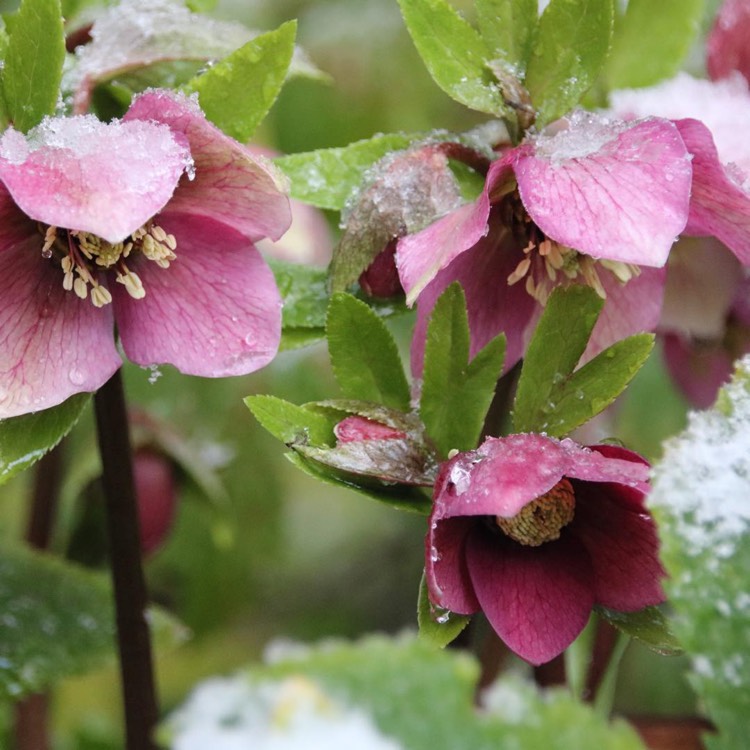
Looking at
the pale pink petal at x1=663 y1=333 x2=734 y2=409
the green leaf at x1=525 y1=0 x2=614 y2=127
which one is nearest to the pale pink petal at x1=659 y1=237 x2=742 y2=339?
the pale pink petal at x1=663 y1=333 x2=734 y2=409

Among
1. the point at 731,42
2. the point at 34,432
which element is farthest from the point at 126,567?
the point at 731,42

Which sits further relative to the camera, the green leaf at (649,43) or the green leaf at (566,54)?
the green leaf at (649,43)

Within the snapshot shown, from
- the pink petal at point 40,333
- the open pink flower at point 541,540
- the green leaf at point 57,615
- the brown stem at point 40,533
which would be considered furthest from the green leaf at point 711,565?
the brown stem at point 40,533

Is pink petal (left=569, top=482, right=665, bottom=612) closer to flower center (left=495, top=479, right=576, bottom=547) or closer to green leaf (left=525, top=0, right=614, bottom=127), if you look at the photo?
flower center (left=495, top=479, right=576, bottom=547)

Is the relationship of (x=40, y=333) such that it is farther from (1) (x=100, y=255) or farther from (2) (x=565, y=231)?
(2) (x=565, y=231)

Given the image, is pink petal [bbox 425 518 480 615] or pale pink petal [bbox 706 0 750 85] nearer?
pink petal [bbox 425 518 480 615]

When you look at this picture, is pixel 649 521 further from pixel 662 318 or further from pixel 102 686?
pixel 102 686

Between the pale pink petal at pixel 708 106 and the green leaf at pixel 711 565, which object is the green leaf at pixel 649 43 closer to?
the pale pink petal at pixel 708 106
